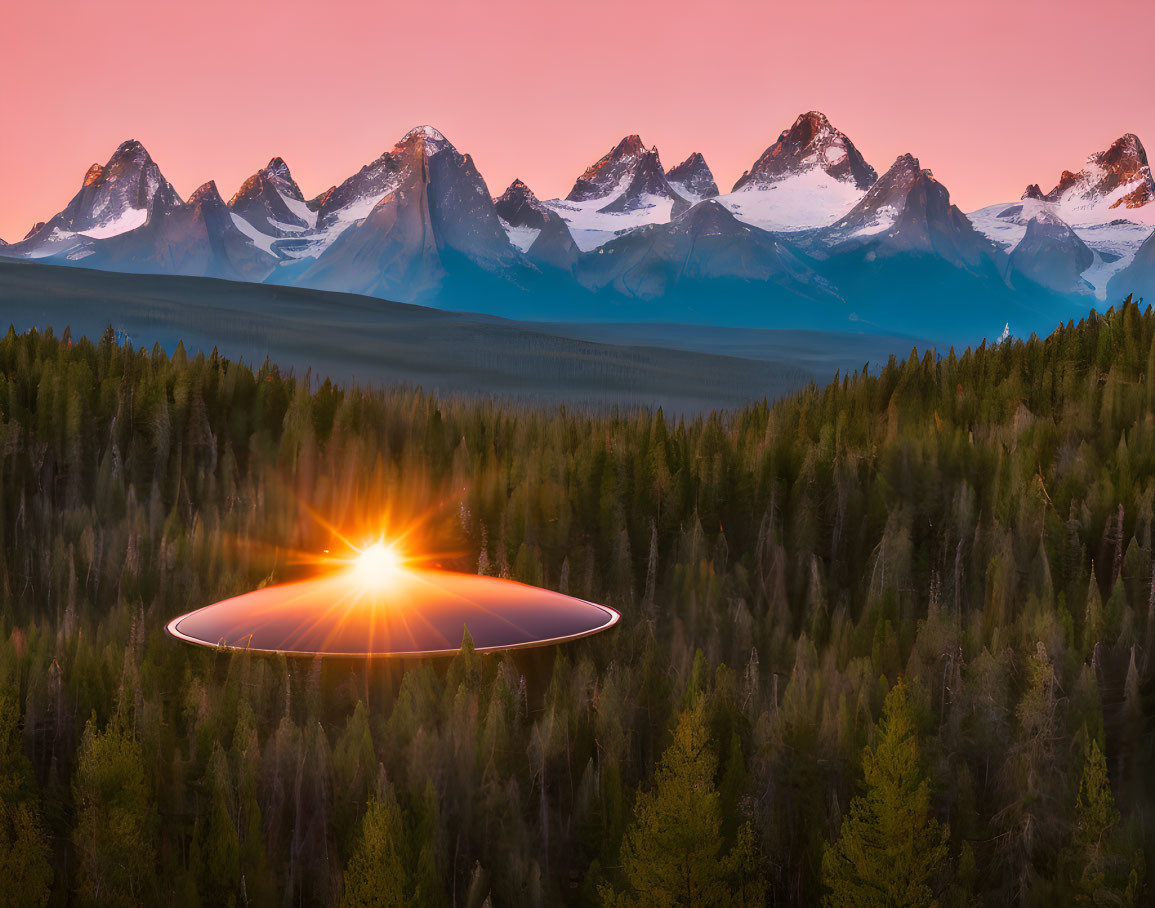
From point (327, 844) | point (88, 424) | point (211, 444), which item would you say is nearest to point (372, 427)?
point (211, 444)

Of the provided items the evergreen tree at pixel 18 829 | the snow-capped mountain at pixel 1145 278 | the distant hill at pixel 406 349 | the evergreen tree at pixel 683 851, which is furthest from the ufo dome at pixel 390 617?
the snow-capped mountain at pixel 1145 278

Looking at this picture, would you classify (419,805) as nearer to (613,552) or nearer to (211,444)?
(613,552)

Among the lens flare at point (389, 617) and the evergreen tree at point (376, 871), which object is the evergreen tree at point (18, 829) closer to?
the lens flare at point (389, 617)

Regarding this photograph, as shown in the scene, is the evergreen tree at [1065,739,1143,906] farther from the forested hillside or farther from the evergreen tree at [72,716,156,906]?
the evergreen tree at [72,716,156,906]

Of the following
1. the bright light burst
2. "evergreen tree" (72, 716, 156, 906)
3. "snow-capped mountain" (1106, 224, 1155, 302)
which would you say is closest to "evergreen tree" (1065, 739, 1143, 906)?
the bright light burst

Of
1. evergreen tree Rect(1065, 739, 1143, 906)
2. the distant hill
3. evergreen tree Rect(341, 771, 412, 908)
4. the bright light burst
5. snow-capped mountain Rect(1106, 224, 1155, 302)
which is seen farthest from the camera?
snow-capped mountain Rect(1106, 224, 1155, 302)

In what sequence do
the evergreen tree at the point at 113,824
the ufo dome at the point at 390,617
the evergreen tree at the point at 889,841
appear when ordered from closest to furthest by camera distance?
the evergreen tree at the point at 889,841 → the evergreen tree at the point at 113,824 → the ufo dome at the point at 390,617
